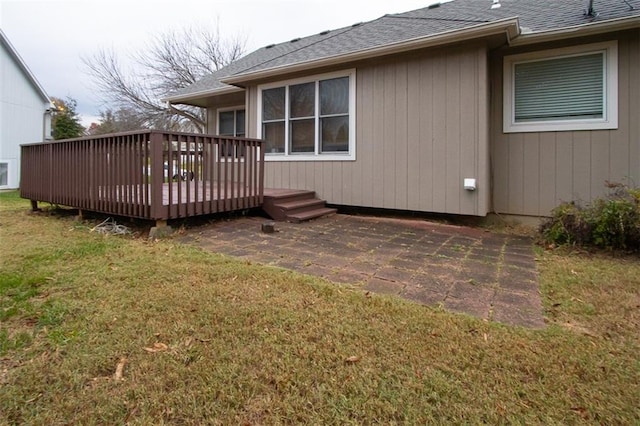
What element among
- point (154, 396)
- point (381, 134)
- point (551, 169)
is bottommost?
point (154, 396)

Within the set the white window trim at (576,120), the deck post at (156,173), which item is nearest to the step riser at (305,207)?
the deck post at (156,173)

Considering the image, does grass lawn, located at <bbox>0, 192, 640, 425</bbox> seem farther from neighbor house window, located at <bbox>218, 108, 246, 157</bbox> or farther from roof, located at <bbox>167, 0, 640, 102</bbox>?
neighbor house window, located at <bbox>218, 108, 246, 157</bbox>

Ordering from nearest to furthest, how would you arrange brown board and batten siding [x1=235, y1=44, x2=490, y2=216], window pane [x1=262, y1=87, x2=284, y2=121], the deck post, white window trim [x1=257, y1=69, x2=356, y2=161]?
1. the deck post
2. brown board and batten siding [x1=235, y1=44, x2=490, y2=216]
3. white window trim [x1=257, y1=69, x2=356, y2=161]
4. window pane [x1=262, y1=87, x2=284, y2=121]

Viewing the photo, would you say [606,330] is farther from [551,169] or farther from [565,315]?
[551,169]

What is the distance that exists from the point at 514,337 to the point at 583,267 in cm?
192

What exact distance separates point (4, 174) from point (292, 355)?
Answer: 1600 centimetres

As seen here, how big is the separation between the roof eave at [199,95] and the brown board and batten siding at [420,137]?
2.94 meters

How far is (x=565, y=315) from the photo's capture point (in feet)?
7.43

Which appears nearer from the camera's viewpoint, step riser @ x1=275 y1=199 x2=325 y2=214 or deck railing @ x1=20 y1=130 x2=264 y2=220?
deck railing @ x1=20 y1=130 x2=264 y2=220

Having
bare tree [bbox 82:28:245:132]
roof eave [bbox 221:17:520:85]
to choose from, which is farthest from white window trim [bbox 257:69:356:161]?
bare tree [bbox 82:28:245:132]

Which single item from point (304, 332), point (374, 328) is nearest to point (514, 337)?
point (374, 328)

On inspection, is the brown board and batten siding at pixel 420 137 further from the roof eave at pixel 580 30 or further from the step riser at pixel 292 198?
the roof eave at pixel 580 30

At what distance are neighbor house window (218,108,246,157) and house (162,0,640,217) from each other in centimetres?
251

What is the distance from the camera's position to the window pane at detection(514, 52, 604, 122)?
4.91 m
